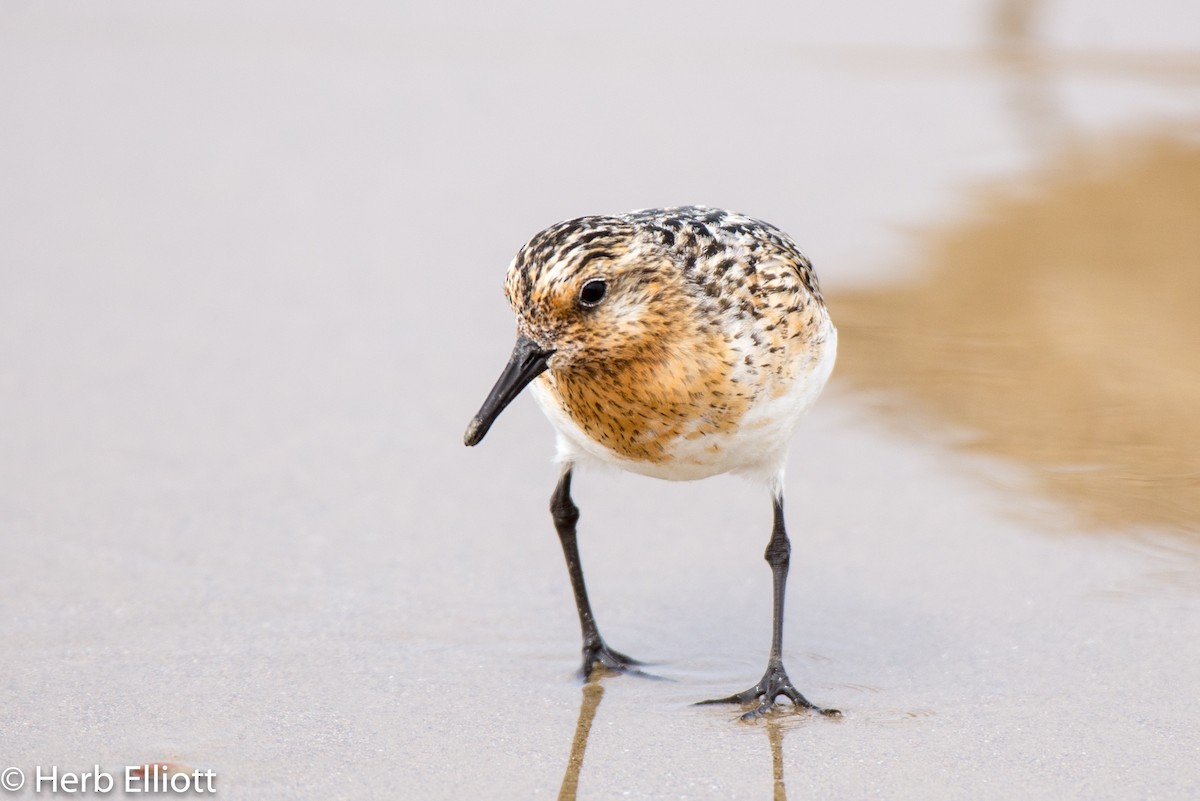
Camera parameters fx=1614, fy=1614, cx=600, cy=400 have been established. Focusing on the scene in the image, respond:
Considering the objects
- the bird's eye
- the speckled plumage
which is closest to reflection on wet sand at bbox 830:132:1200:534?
the speckled plumage

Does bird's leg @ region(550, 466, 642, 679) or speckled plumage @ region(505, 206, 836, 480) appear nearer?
speckled plumage @ region(505, 206, 836, 480)

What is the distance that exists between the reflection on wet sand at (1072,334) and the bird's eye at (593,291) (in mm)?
2780

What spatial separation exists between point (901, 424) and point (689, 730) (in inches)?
112

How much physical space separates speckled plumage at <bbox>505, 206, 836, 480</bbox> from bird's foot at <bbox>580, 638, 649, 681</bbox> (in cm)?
68

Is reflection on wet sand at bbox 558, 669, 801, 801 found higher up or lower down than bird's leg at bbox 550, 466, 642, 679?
lower down

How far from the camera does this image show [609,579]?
6.25 meters

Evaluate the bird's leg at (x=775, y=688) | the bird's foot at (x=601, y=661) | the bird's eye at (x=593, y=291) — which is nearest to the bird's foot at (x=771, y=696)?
the bird's leg at (x=775, y=688)

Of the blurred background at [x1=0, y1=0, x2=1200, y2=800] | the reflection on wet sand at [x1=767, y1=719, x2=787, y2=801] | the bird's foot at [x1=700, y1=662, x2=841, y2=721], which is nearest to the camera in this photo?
the reflection on wet sand at [x1=767, y1=719, x2=787, y2=801]

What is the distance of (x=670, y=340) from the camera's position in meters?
4.92

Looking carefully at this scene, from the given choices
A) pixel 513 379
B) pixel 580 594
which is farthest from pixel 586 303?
pixel 580 594

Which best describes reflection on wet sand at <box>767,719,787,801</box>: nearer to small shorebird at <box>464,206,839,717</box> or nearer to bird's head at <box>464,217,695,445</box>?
small shorebird at <box>464,206,839,717</box>

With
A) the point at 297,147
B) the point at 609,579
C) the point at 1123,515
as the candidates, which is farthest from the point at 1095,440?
the point at 297,147

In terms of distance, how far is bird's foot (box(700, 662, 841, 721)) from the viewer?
5217mm

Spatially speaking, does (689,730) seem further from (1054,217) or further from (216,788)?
(1054,217)
